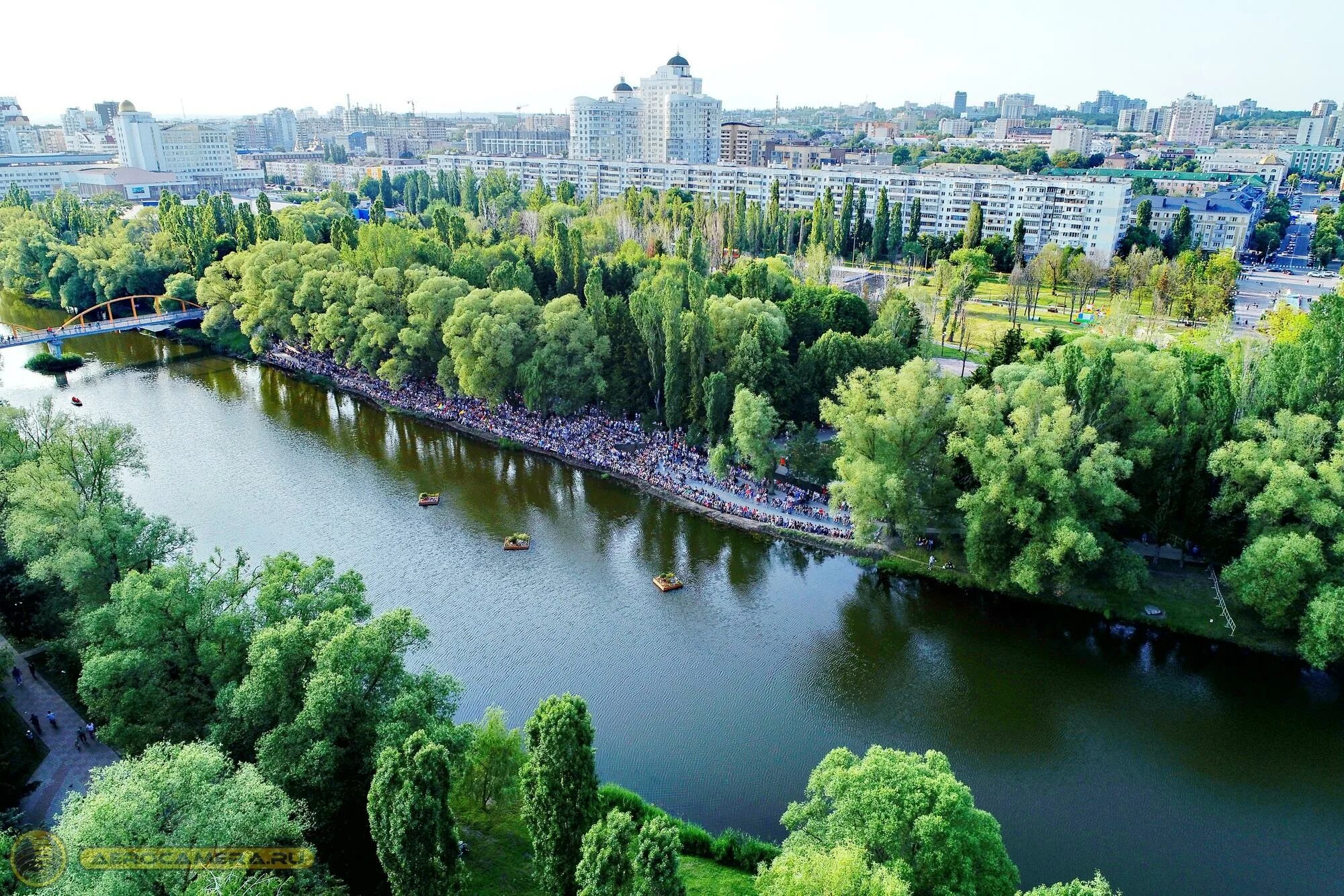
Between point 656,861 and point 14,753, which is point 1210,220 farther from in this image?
point 14,753

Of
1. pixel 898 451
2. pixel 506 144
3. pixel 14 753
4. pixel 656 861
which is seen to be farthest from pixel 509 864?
pixel 506 144

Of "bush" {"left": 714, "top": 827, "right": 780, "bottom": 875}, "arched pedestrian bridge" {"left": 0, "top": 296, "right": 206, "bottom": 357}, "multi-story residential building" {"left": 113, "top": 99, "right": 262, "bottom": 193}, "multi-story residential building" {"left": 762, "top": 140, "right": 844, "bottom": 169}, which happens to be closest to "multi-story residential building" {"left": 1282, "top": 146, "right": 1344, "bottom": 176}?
"multi-story residential building" {"left": 762, "top": 140, "right": 844, "bottom": 169}

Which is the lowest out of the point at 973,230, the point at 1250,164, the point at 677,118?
the point at 973,230

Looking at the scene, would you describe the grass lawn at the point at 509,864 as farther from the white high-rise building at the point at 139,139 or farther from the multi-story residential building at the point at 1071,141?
the multi-story residential building at the point at 1071,141

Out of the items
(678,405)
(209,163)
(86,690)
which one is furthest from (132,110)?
(86,690)

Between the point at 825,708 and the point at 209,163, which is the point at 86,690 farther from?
the point at 209,163

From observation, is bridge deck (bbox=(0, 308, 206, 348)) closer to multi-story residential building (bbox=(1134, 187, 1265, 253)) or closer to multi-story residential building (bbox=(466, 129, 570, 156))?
multi-story residential building (bbox=(1134, 187, 1265, 253))
